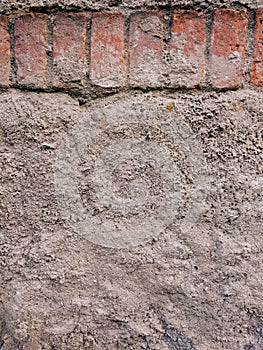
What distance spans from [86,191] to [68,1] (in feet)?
1.27

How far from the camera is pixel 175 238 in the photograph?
88 centimetres

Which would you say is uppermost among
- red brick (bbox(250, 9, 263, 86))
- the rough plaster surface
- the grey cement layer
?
the grey cement layer

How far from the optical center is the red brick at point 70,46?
33.5 inches

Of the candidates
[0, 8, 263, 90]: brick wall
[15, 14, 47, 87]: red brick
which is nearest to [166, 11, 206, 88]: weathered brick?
[0, 8, 263, 90]: brick wall

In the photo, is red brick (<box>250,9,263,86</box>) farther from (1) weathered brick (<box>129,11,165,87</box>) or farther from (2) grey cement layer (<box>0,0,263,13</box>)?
(1) weathered brick (<box>129,11,165,87</box>)

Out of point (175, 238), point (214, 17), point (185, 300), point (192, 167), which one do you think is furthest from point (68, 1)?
point (185, 300)

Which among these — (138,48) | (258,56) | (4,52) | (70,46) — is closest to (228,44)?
(258,56)

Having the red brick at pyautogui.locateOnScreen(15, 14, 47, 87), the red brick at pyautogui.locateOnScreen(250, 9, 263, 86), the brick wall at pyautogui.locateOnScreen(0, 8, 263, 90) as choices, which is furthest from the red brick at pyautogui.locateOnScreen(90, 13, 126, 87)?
the red brick at pyautogui.locateOnScreen(250, 9, 263, 86)

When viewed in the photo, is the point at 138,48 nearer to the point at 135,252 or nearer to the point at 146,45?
the point at 146,45

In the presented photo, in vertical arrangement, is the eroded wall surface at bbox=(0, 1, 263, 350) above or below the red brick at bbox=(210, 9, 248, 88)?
below

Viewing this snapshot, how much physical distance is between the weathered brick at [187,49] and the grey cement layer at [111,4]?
21 mm

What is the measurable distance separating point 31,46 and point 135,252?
47 centimetres

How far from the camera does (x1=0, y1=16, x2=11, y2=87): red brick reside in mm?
858

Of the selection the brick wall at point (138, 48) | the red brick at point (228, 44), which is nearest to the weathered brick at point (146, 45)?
the brick wall at point (138, 48)
